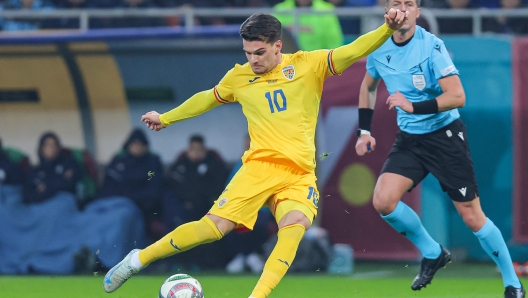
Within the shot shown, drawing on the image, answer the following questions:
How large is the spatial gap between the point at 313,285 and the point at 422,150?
257 centimetres

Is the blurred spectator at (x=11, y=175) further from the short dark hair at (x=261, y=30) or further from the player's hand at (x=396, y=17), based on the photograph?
the player's hand at (x=396, y=17)

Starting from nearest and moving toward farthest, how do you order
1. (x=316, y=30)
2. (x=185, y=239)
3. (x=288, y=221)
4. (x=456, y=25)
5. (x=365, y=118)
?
(x=288, y=221)
(x=185, y=239)
(x=365, y=118)
(x=316, y=30)
(x=456, y=25)

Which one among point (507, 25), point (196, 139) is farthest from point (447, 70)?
point (507, 25)

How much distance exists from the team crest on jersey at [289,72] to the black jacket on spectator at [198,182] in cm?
496

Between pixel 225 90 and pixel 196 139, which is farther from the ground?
pixel 225 90

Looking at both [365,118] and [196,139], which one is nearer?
[365,118]

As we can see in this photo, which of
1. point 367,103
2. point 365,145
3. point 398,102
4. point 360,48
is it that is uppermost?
point 360,48

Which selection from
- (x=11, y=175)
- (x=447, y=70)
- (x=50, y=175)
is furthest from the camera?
(x=11, y=175)

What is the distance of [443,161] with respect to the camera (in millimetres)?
7336

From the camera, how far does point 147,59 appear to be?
11734 millimetres

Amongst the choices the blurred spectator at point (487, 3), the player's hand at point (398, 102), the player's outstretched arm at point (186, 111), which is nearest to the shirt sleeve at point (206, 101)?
the player's outstretched arm at point (186, 111)

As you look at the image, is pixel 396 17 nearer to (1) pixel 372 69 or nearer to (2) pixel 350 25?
(1) pixel 372 69

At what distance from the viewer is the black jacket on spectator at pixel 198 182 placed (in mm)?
11430

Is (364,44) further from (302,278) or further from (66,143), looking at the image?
(66,143)
